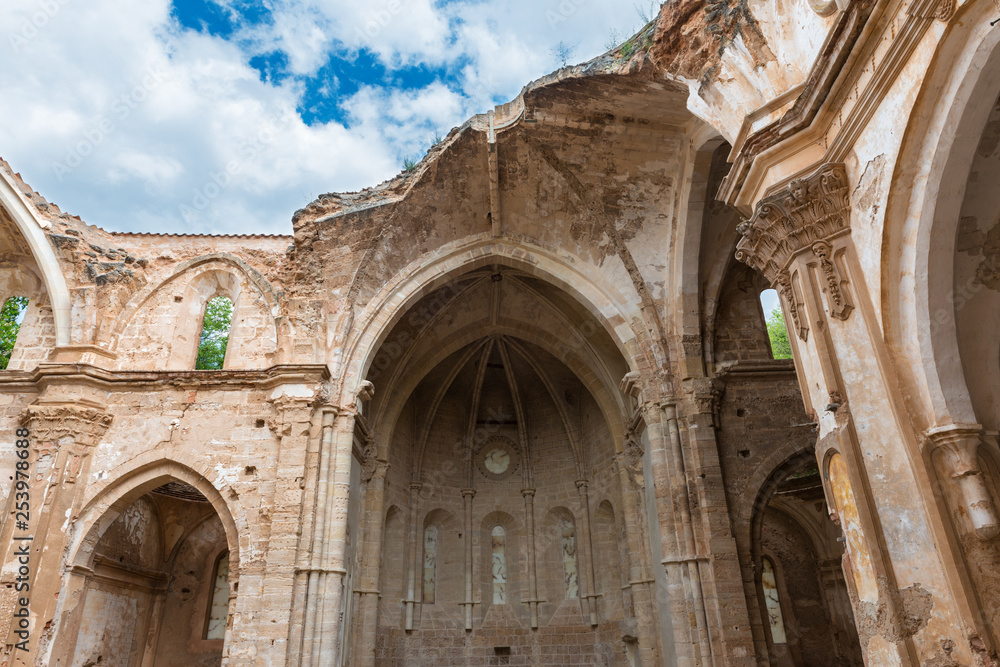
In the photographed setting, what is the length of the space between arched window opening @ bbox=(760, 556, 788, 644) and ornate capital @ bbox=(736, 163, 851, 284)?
455 inches

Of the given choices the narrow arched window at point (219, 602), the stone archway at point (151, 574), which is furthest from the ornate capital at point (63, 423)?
the narrow arched window at point (219, 602)

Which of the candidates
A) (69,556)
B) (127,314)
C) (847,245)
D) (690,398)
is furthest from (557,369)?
(847,245)

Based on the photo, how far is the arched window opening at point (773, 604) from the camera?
47.7ft

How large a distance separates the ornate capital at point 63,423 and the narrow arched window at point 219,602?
505cm

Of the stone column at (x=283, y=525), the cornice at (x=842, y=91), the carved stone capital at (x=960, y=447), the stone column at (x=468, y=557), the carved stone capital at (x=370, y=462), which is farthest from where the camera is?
the stone column at (x=468, y=557)

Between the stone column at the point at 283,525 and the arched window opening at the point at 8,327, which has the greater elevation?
the arched window opening at the point at 8,327

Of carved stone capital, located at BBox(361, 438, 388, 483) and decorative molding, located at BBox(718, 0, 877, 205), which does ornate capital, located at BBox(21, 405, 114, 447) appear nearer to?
carved stone capital, located at BBox(361, 438, 388, 483)

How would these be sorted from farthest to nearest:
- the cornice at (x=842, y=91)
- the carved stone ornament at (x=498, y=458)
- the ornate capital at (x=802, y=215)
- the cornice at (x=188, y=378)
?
the carved stone ornament at (x=498, y=458), the cornice at (x=188, y=378), the ornate capital at (x=802, y=215), the cornice at (x=842, y=91)

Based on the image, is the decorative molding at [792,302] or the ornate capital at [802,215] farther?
the decorative molding at [792,302]

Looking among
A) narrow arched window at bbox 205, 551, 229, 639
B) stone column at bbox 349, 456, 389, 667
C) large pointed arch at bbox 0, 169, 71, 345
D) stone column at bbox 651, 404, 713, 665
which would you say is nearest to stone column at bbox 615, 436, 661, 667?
stone column at bbox 651, 404, 713, 665

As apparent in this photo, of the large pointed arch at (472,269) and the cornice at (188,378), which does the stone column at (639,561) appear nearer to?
the large pointed arch at (472,269)

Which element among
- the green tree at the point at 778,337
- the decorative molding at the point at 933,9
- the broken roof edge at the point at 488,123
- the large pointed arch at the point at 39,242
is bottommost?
the decorative molding at the point at 933,9

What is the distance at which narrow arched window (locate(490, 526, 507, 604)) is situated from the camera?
14812 millimetres

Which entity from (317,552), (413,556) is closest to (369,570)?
(413,556)
